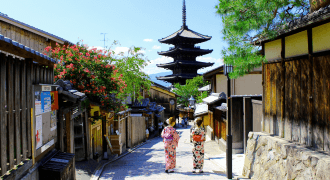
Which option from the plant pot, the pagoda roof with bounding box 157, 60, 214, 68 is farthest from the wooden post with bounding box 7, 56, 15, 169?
the pagoda roof with bounding box 157, 60, 214, 68

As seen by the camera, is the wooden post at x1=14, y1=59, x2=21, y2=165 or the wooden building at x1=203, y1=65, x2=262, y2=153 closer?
the wooden post at x1=14, y1=59, x2=21, y2=165

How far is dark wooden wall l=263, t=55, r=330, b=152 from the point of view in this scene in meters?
4.66

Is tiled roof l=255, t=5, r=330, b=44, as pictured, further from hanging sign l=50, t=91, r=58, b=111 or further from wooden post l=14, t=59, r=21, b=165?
hanging sign l=50, t=91, r=58, b=111

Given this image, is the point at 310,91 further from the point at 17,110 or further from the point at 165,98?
the point at 165,98

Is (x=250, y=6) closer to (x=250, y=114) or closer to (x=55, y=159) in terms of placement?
(x=250, y=114)

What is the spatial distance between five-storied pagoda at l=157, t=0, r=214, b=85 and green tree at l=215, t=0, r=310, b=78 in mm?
36781

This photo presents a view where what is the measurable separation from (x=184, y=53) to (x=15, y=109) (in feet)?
135

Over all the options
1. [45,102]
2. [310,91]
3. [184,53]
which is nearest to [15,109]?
[45,102]

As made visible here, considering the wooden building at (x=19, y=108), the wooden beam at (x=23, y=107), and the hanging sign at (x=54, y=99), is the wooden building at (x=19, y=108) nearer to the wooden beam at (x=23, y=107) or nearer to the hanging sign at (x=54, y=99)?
the wooden beam at (x=23, y=107)

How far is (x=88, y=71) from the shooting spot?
31.4ft

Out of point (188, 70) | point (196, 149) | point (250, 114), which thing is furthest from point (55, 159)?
point (188, 70)

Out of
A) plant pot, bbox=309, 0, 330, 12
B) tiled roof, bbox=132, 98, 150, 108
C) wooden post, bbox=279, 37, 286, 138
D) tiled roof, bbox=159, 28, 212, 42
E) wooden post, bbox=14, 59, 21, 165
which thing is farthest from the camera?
tiled roof, bbox=159, 28, 212, 42

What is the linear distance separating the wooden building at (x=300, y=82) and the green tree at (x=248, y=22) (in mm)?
385

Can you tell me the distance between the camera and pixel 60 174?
511 cm
